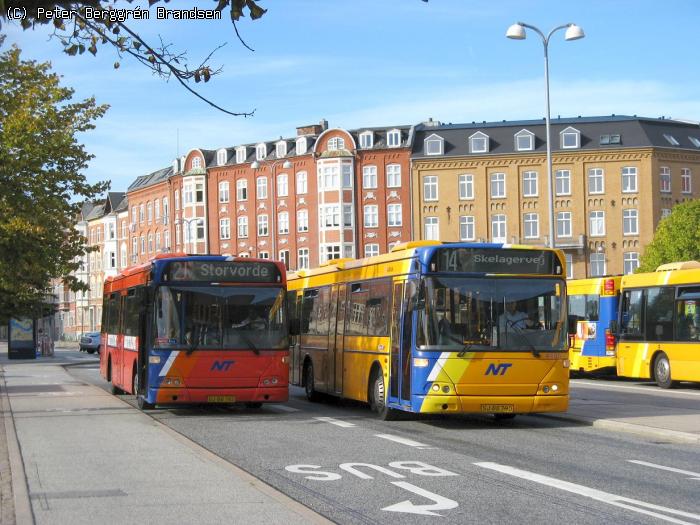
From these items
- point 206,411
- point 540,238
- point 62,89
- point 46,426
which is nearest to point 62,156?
point 62,89

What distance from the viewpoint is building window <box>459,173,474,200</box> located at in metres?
83.4

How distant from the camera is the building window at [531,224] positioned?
81500mm

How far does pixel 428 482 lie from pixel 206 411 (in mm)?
11618

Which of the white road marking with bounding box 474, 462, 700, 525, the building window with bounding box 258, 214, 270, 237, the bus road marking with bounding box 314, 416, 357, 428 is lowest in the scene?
the bus road marking with bounding box 314, 416, 357, 428

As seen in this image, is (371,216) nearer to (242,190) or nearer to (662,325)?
(242,190)

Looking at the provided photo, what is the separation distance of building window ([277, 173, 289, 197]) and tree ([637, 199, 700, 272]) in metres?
32.3

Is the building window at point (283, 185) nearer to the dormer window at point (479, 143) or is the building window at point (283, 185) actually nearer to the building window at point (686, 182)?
the dormer window at point (479, 143)

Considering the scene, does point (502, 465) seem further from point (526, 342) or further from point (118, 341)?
point (118, 341)

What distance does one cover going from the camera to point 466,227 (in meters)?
83.2

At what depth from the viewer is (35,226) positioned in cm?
2719

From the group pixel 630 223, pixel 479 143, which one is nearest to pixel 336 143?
pixel 479 143

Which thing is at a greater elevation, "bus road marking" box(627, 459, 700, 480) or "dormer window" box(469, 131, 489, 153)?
"dormer window" box(469, 131, 489, 153)

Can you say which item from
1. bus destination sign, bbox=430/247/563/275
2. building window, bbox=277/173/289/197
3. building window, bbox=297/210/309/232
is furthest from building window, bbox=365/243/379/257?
bus destination sign, bbox=430/247/563/275

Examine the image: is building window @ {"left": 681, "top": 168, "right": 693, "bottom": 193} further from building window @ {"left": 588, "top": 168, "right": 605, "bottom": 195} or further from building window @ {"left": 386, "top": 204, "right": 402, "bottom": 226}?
building window @ {"left": 386, "top": 204, "right": 402, "bottom": 226}
